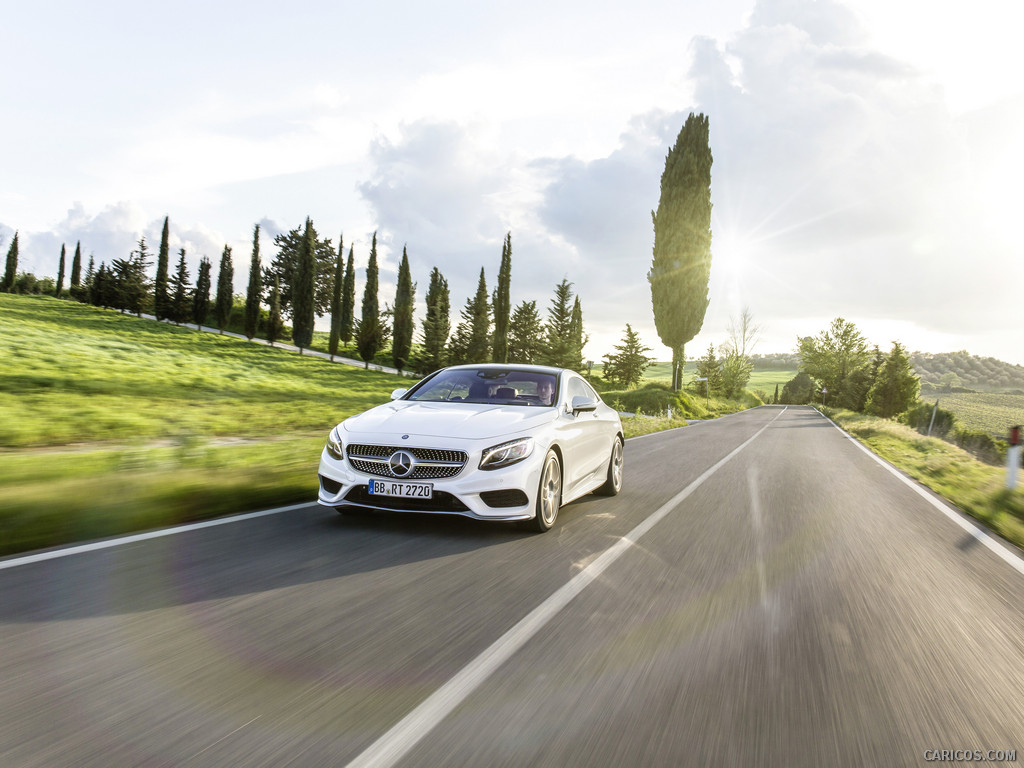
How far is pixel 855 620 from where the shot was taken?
3.85 metres

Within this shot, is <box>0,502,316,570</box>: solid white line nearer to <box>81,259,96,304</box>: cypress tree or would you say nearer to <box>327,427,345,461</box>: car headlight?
<box>327,427,345,461</box>: car headlight

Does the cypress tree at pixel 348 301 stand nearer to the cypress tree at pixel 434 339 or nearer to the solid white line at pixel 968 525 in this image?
the cypress tree at pixel 434 339

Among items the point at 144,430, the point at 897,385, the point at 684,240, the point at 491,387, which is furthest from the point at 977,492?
the point at 897,385

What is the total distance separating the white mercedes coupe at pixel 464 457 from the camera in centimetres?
528

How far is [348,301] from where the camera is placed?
230 feet

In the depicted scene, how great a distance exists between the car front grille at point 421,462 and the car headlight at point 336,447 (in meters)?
0.28

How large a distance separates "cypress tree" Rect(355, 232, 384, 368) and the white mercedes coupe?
5352cm

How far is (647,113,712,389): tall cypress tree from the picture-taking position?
165 ft

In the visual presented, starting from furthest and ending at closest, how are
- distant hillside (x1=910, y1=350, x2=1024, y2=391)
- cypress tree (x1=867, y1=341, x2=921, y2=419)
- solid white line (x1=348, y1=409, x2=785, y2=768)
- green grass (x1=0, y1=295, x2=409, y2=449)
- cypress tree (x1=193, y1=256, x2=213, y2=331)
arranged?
1. distant hillside (x1=910, y1=350, x2=1024, y2=391)
2. cypress tree (x1=193, y1=256, x2=213, y2=331)
3. cypress tree (x1=867, y1=341, x2=921, y2=419)
4. green grass (x1=0, y1=295, x2=409, y2=449)
5. solid white line (x1=348, y1=409, x2=785, y2=768)

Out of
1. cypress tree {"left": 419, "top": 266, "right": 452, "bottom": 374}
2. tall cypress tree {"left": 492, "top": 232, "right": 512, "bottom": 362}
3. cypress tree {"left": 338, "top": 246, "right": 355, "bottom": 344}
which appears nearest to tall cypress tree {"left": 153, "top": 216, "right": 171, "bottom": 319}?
cypress tree {"left": 338, "top": 246, "right": 355, "bottom": 344}

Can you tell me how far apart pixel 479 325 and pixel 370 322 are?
10219 millimetres

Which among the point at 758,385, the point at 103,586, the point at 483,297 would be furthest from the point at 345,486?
the point at 758,385

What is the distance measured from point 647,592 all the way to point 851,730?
1.76 meters

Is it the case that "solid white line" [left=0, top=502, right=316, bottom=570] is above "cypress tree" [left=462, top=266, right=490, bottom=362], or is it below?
below
